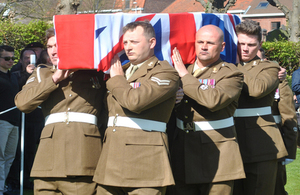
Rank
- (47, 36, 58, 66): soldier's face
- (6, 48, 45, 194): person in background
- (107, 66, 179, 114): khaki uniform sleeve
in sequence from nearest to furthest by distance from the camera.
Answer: (107, 66, 179, 114): khaki uniform sleeve, (47, 36, 58, 66): soldier's face, (6, 48, 45, 194): person in background

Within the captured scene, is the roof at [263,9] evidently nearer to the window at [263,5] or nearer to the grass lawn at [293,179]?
the window at [263,5]

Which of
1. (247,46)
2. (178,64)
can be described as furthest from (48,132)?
(247,46)

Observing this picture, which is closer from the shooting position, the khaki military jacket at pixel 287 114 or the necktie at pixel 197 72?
the necktie at pixel 197 72

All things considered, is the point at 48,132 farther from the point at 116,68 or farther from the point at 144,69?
the point at 144,69

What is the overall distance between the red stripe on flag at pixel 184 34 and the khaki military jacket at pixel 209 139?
333 millimetres

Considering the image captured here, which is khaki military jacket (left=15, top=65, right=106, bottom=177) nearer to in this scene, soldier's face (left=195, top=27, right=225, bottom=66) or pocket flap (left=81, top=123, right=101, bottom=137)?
pocket flap (left=81, top=123, right=101, bottom=137)

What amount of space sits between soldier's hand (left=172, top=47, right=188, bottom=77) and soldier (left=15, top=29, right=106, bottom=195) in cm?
72

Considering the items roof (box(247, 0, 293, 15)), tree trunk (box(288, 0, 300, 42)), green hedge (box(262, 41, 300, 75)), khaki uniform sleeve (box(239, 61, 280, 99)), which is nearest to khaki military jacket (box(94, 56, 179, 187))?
khaki uniform sleeve (box(239, 61, 280, 99))

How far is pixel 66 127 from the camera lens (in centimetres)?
354

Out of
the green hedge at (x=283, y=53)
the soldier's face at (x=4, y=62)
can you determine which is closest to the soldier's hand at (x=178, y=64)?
the soldier's face at (x=4, y=62)

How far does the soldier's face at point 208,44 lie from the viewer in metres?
3.59

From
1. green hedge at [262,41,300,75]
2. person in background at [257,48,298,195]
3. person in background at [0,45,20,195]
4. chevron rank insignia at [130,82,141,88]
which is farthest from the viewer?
green hedge at [262,41,300,75]

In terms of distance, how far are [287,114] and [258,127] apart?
3.59 ft

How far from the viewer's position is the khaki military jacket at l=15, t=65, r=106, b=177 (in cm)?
347
